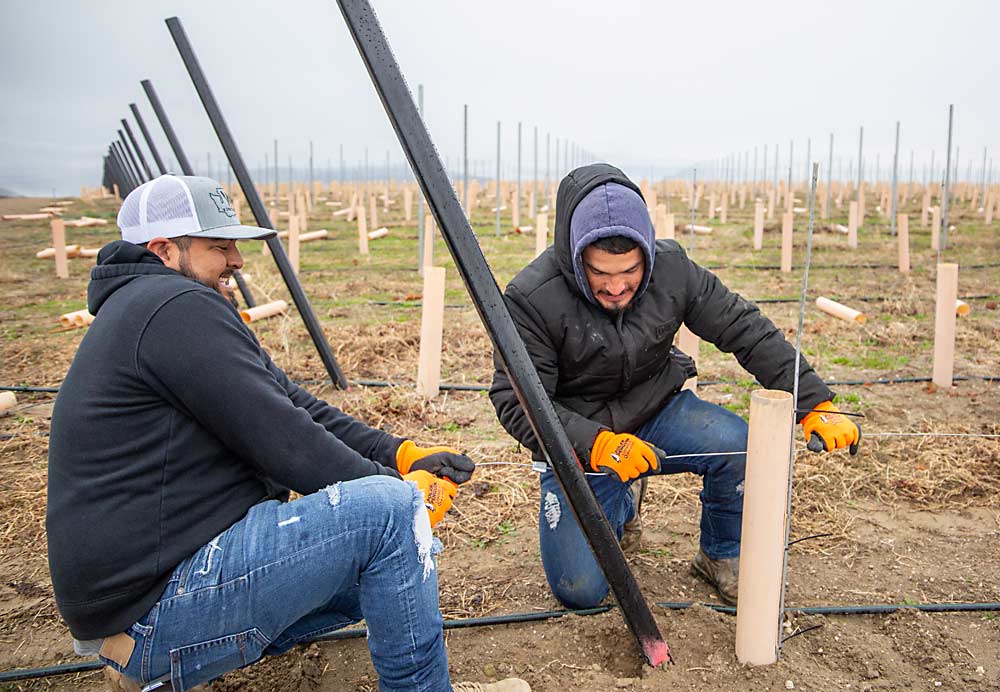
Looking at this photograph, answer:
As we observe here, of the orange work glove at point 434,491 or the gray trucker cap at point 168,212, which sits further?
the orange work glove at point 434,491

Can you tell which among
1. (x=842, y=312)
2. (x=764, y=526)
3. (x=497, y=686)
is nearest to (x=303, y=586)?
(x=497, y=686)

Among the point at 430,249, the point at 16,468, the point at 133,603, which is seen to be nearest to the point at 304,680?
the point at 133,603

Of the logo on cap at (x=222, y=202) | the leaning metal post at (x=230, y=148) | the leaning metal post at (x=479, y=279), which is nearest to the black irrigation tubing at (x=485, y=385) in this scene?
the leaning metal post at (x=230, y=148)

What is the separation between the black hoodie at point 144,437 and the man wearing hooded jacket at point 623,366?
3.46 feet

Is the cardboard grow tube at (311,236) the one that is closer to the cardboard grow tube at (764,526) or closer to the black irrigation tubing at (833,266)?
the black irrigation tubing at (833,266)

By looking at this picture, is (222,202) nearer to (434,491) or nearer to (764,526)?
(434,491)

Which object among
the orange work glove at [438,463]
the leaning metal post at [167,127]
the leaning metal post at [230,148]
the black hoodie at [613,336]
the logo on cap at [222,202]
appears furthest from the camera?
the leaning metal post at [167,127]

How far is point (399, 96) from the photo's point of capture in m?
1.57

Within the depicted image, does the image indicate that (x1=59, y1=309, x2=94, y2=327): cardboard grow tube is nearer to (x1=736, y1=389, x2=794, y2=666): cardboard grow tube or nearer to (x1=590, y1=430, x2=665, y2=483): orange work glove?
(x1=590, y1=430, x2=665, y2=483): orange work glove

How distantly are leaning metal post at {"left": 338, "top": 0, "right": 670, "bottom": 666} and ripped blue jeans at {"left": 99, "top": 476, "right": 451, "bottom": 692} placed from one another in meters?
0.36

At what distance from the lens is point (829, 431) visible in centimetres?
227

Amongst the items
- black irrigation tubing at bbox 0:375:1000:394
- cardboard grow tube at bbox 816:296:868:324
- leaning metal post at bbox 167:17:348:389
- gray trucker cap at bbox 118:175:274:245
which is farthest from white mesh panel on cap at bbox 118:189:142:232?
cardboard grow tube at bbox 816:296:868:324

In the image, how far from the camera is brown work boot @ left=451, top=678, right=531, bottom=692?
6.35 ft

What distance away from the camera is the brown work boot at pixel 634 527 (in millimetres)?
2926
